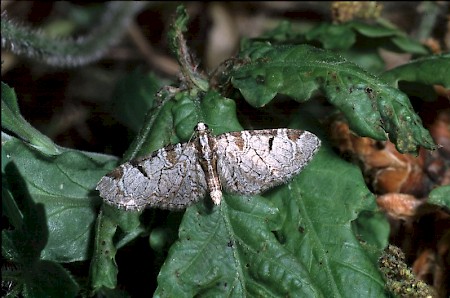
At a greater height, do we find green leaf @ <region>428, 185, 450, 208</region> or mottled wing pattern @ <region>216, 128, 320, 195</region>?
mottled wing pattern @ <region>216, 128, 320, 195</region>

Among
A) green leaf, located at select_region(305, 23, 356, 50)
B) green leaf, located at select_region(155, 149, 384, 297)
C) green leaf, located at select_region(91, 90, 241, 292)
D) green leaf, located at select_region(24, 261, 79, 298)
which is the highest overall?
green leaf, located at select_region(91, 90, 241, 292)

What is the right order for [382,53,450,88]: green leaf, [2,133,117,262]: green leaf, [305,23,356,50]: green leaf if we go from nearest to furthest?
[2,133,117,262]: green leaf → [382,53,450,88]: green leaf → [305,23,356,50]: green leaf

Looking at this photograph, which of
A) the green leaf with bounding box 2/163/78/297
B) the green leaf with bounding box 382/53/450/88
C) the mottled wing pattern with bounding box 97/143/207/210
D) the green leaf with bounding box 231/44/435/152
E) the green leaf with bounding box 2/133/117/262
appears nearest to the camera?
the green leaf with bounding box 231/44/435/152

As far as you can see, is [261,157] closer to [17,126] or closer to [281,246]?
[281,246]

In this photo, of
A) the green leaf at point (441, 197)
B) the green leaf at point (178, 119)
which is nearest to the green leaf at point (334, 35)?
the green leaf at point (178, 119)

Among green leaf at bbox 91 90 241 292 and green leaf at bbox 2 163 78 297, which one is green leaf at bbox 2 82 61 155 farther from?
green leaf at bbox 91 90 241 292

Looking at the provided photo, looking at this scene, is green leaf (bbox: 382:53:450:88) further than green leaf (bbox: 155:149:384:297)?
Yes

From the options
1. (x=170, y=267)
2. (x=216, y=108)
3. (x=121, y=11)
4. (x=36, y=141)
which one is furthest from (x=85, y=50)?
(x=170, y=267)

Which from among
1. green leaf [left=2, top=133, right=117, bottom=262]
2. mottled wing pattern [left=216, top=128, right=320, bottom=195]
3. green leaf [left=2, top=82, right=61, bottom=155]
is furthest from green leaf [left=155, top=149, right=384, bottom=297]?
green leaf [left=2, top=82, right=61, bottom=155]
